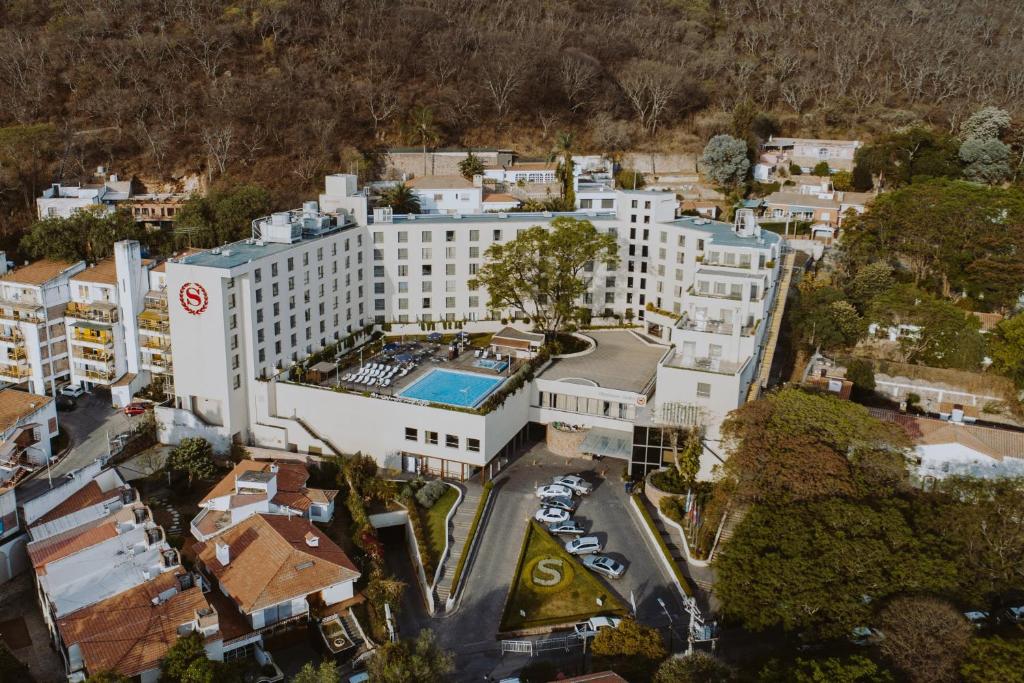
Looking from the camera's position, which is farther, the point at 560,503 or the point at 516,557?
the point at 560,503

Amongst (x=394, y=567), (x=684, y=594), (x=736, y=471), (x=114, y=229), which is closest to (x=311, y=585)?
(x=394, y=567)

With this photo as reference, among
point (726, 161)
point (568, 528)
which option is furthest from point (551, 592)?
point (726, 161)

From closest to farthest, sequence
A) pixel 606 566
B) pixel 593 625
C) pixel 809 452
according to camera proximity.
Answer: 1. pixel 593 625
2. pixel 809 452
3. pixel 606 566

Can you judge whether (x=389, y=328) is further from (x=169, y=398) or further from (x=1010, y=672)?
(x=1010, y=672)

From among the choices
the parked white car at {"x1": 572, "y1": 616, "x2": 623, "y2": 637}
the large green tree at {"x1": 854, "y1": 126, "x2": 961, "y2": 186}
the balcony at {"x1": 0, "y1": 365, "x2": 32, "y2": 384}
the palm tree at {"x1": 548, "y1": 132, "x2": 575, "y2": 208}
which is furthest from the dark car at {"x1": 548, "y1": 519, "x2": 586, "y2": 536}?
the large green tree at {"x1": 854, "y1": 126, "x2": 961, "y2": 186}

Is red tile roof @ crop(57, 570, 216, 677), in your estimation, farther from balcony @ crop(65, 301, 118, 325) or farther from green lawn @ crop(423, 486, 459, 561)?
balcony @ crop(65, 301, 118, 325)

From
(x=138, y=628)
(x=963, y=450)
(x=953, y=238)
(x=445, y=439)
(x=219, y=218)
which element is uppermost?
(x=219, y=218)

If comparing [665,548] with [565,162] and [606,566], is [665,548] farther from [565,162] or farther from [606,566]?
[565,162]
